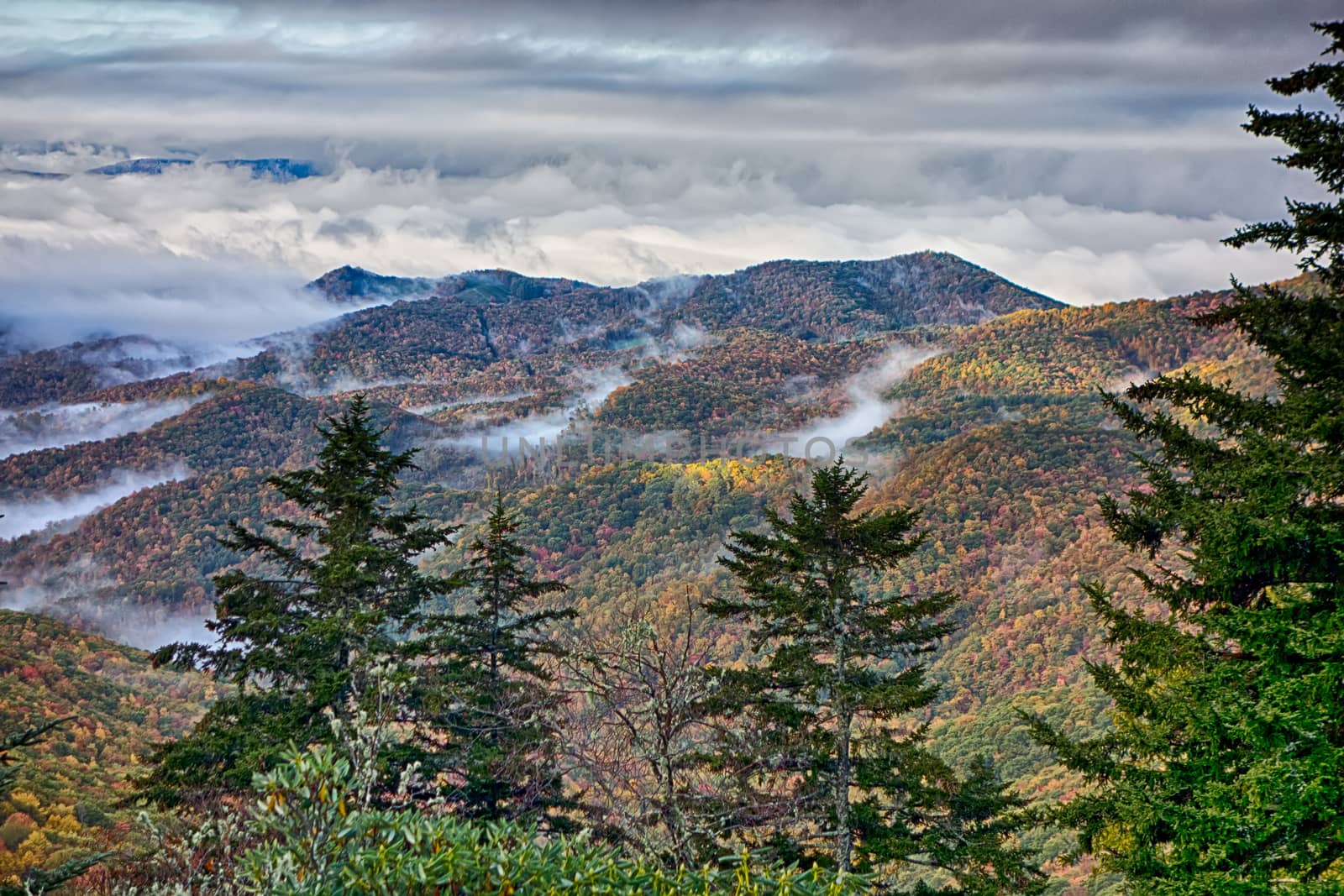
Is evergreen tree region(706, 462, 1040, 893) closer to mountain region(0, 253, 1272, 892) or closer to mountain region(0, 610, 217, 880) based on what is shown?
mountain region(0, 610, 217, 880)

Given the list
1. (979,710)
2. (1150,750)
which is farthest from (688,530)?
(1150,750)

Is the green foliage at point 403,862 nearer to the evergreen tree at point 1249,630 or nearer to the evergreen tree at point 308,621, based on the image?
the evergreen tree at point 1249,630

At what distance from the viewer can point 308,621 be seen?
1596 cm

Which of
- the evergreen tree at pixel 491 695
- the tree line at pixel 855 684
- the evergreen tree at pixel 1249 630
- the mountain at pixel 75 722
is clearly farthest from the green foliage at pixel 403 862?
the evergreen tree at pixel 491 695

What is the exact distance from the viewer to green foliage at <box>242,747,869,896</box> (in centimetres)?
482

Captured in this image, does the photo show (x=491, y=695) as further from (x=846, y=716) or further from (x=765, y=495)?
(x=765, y=495)

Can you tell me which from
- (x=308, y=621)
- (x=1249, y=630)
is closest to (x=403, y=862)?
(x=1249, y=630)

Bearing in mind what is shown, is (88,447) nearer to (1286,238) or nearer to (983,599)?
(983,599)

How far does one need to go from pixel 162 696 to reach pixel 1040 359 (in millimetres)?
159643

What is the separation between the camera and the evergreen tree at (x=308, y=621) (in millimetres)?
14906

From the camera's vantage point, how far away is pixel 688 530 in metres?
126

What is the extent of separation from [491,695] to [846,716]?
18.2ft

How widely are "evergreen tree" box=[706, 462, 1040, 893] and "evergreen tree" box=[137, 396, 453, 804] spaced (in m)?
5.58

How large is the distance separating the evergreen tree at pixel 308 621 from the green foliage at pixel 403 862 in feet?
27.5
